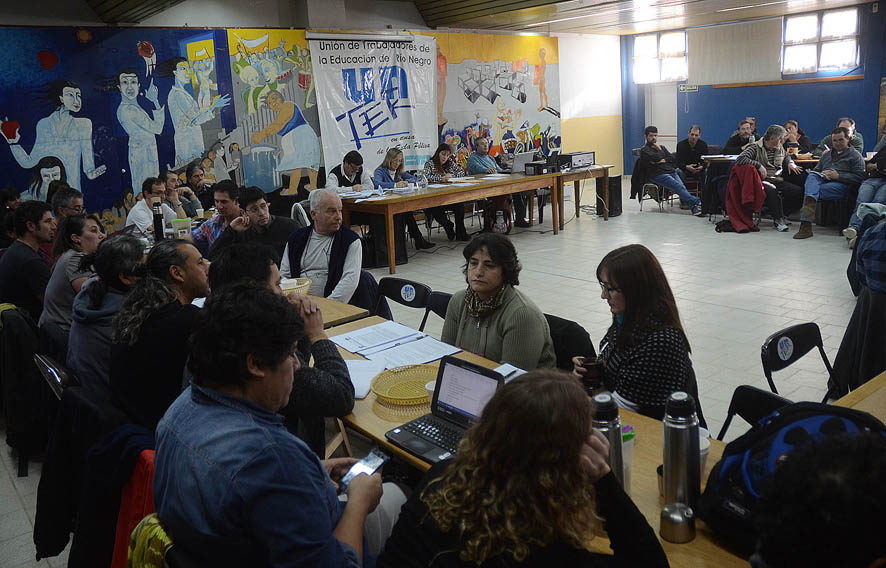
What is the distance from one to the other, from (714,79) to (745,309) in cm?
929

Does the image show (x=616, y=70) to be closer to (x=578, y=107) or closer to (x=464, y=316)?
(x=578, y=107)

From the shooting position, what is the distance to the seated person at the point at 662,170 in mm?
10695

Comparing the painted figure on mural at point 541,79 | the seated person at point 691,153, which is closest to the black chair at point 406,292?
the seated person at point 691,153

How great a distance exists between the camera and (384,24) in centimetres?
1042

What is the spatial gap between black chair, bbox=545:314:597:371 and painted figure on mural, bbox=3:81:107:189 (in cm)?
663

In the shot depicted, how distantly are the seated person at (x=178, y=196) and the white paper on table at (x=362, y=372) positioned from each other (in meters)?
5.04

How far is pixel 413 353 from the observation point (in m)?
3.07

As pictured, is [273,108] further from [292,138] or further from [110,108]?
[110,108]

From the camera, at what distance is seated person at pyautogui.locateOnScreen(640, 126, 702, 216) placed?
10.7 meters

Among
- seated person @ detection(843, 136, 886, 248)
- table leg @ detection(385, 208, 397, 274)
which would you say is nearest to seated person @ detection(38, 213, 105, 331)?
table leg @ detection(385, 208, 397, 274)

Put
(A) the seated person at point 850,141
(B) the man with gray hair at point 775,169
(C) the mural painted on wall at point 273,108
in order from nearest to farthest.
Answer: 1. (C) the mural painted on wall at point 273,108
2. (B) the man with gray hair at point 775,169
3. (A) the seated person at point 850,141

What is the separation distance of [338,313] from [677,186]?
818 cm

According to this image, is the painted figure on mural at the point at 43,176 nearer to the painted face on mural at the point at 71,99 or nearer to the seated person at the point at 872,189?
the painted face on mural at the point at 71,99

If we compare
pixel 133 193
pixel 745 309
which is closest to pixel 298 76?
pixel 133 193
